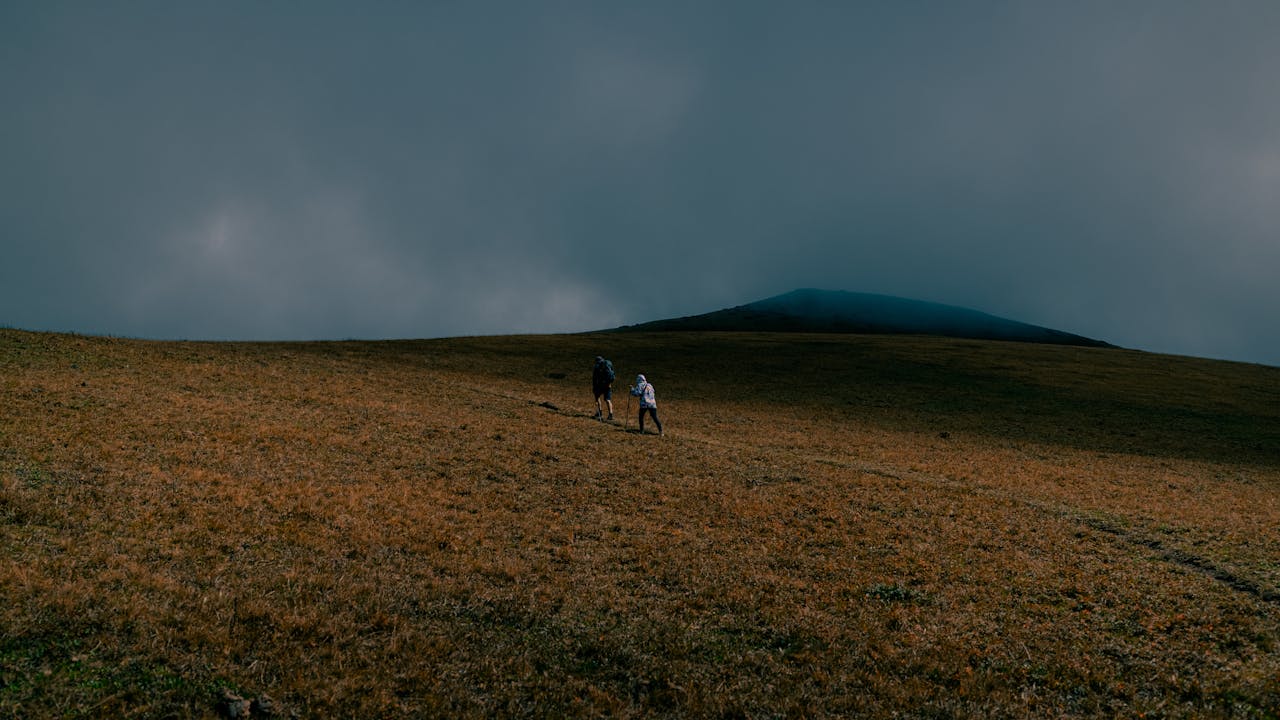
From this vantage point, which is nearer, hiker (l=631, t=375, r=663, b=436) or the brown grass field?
the brown grass field

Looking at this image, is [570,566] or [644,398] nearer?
[570,566]

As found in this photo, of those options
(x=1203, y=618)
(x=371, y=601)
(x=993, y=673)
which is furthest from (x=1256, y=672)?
(x=371, y=601)

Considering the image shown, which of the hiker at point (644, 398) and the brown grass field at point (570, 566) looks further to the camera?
the hiker at point (644, 398)

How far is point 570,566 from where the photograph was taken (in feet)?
48.2

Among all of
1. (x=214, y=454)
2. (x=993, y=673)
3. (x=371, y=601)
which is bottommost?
(x=993, y=673)

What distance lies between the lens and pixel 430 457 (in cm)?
2359

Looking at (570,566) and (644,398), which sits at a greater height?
→ (644,398)

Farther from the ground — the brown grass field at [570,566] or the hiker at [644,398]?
the hiker at [644,398]

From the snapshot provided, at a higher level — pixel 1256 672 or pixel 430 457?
pixel 430 457

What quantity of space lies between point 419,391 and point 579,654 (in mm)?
32002

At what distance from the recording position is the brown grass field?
9.39 m

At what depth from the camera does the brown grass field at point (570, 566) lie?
30.8 ft

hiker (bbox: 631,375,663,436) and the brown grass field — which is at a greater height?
hiker (bbox: 631,375,663,436)

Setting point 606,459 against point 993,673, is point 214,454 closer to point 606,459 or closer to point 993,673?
point 606,459
